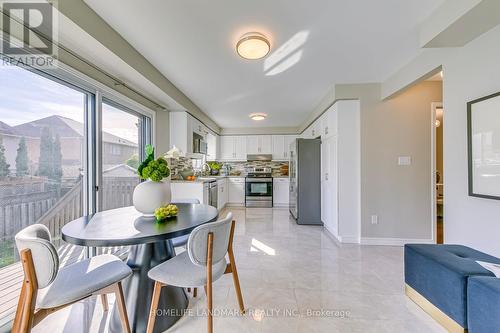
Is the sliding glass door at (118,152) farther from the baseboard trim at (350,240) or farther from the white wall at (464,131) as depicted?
the white wall at (464,131)

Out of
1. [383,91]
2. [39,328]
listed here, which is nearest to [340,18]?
[383,91]

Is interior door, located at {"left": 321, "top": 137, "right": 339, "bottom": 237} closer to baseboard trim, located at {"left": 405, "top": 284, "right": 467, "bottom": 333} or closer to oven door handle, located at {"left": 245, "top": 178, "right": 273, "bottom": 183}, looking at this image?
baseboard trim, located at {"left": 405, "top": 284, "right": 467, "bottom": 333}

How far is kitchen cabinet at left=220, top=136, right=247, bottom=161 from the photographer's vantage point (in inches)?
264

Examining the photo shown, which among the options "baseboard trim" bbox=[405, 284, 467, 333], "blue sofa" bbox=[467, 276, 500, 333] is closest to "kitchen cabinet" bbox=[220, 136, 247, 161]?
"baseboard trim" bbox=[405, 284, 467, 333]

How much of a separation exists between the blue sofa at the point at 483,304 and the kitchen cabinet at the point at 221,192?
4464mm

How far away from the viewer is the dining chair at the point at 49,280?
Answer: 3.35 ft

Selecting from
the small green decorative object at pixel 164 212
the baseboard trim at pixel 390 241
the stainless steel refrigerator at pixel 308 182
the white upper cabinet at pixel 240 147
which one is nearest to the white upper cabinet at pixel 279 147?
the white upper cabinet at pixel 240 147

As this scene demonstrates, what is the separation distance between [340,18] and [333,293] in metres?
2.50

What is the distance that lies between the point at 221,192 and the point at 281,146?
95.5 inches

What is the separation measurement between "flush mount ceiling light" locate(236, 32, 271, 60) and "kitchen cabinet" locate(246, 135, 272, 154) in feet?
14.8

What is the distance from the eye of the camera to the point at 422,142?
3.12 meters

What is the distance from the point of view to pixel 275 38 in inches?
83.2

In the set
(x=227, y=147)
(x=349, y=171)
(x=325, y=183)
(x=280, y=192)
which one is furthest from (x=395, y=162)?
(x=227, y=147)
